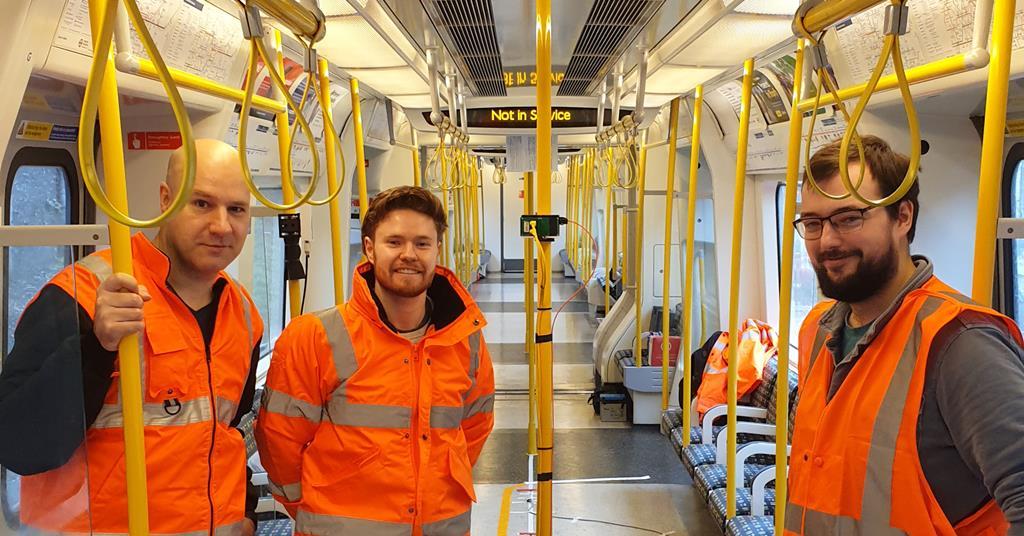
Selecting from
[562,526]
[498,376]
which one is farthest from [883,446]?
A: [498,376]

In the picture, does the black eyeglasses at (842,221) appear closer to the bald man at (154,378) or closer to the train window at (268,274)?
the bald man at (154,378)

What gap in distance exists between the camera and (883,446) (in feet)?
5.67

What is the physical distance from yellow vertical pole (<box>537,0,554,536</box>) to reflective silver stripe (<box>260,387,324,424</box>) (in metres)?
0.89

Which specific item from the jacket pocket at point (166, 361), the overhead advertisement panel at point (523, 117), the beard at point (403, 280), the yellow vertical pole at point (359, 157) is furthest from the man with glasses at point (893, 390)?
the overhead advertisement panel at point (523, 117)

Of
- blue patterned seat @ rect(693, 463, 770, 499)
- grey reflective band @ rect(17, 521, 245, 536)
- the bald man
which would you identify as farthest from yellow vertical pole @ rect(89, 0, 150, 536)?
blue patterned seat @ rect(693, 463, 770, 499)

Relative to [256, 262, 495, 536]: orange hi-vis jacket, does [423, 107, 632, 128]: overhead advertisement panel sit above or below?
above

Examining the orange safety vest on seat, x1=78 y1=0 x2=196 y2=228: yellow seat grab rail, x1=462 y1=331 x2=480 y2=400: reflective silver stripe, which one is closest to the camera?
x1=78 y1=0 x2=196 y2=228: yellow seat grab rail

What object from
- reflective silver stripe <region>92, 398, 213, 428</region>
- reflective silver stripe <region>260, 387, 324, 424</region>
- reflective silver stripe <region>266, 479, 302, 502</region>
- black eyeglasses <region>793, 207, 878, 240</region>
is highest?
black eyeglasses <region>793, 207, 878, 240</region>

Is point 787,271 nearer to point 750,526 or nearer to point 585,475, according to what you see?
point 750,526

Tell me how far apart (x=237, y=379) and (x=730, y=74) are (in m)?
3.22

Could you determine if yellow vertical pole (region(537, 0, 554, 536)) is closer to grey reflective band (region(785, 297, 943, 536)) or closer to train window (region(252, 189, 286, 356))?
grey reflective band (region(785, 297, 943, 536))

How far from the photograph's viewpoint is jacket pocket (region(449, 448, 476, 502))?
2330 mm

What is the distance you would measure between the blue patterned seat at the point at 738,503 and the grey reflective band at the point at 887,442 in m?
2.65

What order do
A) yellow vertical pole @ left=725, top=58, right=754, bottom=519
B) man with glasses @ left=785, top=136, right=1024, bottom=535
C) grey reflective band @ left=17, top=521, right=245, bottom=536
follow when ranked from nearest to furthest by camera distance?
man with glasses @ left=785, top=136, right=1024, bottom=535, grey reflective band @ left=17, top=521, right=245, bottom=536, yellow vertical pole @ left=725, top=58, right=754, bottom=519
